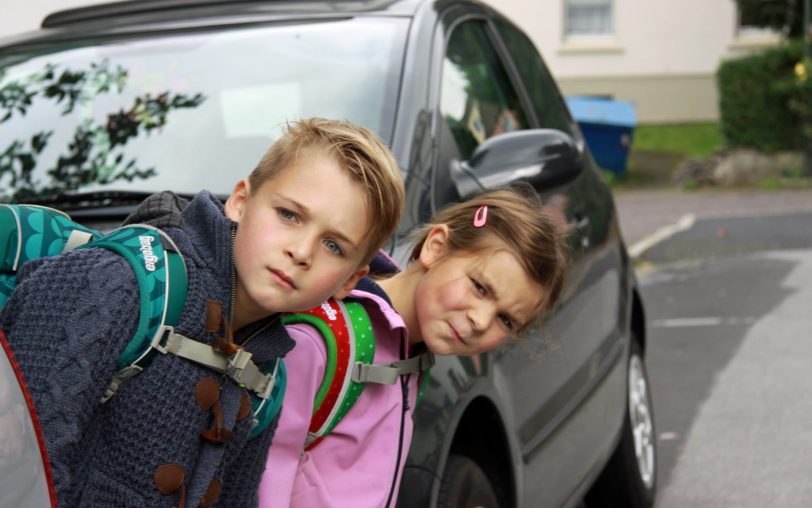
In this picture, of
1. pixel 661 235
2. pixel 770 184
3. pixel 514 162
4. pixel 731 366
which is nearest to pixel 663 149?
pixel 770 184

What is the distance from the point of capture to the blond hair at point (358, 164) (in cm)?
215

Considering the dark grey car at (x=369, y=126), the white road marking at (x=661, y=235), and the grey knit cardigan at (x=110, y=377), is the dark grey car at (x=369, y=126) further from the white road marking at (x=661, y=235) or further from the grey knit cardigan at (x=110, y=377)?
the white road marking at (x=661, y=235)

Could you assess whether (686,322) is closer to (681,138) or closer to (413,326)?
(413,326)

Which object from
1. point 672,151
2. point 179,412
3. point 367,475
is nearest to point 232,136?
point 367,475

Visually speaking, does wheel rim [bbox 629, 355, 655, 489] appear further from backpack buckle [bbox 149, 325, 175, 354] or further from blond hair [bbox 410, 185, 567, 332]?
backpack buckle [bbox 149, 325, 175, 354]

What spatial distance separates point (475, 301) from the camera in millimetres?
2664

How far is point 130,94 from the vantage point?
3.78 metres

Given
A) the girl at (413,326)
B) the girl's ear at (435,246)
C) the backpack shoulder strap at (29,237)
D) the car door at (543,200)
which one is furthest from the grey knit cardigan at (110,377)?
the car door at (543,200)

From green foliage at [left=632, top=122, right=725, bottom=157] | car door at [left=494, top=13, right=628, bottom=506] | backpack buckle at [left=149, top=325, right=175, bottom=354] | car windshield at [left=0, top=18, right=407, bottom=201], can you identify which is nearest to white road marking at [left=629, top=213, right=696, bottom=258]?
green foliage at [left=632, top=122, right=725, bottom=157]

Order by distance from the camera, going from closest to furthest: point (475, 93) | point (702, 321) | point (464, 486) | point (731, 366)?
point (464, 486) < point (475, 93) < point (731, 366) < point (702, 321)

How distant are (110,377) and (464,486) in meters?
1.29

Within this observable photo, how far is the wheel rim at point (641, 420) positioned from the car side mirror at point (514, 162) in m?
1.46

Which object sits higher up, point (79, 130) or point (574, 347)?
point (79, 130)

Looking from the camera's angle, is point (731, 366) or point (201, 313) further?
point (731, 366)
